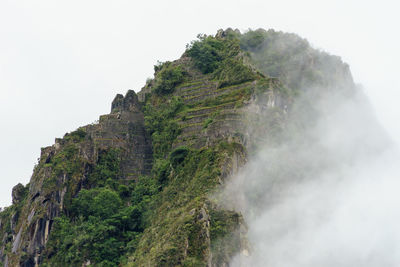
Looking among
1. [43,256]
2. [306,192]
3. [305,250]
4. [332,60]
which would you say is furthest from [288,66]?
[43,256]

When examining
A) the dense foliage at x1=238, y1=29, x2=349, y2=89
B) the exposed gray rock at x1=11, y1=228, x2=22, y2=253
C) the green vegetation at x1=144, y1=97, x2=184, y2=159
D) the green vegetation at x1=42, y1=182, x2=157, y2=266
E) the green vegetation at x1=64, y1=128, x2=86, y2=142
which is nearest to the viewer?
the green vegetation at x1=42, y1=182, x2=157, y2=266

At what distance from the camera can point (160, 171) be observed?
265 ft

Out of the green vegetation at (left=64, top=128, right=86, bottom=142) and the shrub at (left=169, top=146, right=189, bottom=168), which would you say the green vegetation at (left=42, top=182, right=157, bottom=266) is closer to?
the shrub at (left=169, top=146, right=189, bottom=168)

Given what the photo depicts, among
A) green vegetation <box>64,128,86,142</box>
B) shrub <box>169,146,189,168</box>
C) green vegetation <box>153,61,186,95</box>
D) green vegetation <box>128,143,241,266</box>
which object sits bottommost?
green vegetation <box>128,143,241,266</box>

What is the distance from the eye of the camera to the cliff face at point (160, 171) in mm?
68925

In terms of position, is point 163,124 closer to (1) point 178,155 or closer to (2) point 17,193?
(1) point 178,155

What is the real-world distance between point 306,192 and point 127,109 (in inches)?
938

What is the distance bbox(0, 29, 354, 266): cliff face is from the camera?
2714 inches

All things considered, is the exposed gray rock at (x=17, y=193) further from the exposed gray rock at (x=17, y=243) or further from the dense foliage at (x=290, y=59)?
the dense foliage at (x=290, y=59)

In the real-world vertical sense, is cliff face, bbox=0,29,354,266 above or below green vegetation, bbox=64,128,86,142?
below

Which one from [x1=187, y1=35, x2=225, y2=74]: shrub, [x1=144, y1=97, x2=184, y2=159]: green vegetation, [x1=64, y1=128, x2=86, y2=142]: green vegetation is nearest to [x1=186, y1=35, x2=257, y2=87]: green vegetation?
[x1=187, y1=35, x2=225, y2=74]: shrub

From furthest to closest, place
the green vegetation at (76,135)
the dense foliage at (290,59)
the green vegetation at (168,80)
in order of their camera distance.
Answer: the dense foliage at (290,59)
the green vegetation at (168,80)
the green vegetation at (76,135)

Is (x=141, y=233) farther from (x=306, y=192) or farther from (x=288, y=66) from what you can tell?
(x=288, y=66)

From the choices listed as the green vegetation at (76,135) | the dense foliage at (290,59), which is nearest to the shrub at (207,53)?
the dense foliage at (290,59)
